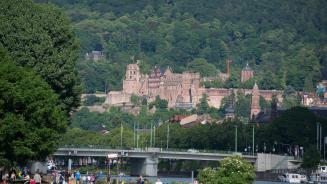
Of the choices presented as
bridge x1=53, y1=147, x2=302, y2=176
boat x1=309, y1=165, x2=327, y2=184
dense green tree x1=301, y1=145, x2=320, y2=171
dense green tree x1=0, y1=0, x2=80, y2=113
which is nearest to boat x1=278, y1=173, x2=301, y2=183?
boat x1=309, y1=165, x2=327, y2=184

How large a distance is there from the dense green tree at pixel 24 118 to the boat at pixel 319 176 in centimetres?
5792

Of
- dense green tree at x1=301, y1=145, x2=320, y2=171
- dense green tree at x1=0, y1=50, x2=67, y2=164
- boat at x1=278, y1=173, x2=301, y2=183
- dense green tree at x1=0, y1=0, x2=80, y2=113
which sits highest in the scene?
dense green tree at x1=0, y1=0, x2=80, y2=113

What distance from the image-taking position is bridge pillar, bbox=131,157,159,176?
140 meters

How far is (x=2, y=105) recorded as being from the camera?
67.8 m

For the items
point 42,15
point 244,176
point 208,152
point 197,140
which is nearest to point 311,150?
point 208,152

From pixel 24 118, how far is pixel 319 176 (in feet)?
215

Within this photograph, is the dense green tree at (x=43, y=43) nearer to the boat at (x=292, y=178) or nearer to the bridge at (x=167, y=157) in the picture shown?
the boat at (x=292, y=178)

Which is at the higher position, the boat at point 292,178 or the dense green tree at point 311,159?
the dense green tree at point 311,159

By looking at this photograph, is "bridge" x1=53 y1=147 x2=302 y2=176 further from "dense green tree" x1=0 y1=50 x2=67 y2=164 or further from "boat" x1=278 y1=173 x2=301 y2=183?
"dense green tree" x1=0 y1=50 x2=67 y2=164

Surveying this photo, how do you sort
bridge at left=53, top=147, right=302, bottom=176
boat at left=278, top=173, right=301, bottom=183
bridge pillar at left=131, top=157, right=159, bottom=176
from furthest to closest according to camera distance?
bridge at left=53, top=147, right=302, bottom=176 → bridge pillar at left=131, top=157, right=159, bottom=176 → boat at left=278, top=173, right=301, bottom=183

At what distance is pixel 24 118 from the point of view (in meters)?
68.8

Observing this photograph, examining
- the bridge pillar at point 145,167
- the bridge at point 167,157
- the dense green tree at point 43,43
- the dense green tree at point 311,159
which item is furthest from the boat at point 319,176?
the dense green tree at point 43,43

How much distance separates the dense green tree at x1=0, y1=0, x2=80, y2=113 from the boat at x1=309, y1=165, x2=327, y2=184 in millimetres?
39482

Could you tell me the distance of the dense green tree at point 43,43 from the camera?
87.6 meters
